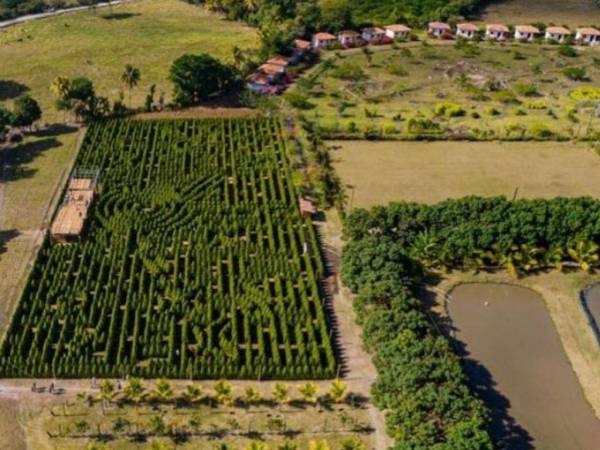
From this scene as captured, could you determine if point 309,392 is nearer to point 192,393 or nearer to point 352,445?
point 352,445

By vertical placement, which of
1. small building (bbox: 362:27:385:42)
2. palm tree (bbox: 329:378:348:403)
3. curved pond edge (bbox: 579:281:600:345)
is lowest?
curved pond edge (bbox: 579:281:600:345)

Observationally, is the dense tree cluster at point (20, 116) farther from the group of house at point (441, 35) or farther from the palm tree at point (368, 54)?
the palm tree at point (368, 54)

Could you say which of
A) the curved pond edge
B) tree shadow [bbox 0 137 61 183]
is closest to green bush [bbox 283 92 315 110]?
tree shadow [bbox 0 137 61 183]

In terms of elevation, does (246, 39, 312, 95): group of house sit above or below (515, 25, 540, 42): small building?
above

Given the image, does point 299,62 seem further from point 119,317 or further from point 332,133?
point 119,317

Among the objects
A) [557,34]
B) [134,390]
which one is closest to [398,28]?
[557,34]

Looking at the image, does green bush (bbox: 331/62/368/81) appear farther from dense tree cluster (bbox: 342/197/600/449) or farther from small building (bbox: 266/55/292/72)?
dense tree cluster (bbox: 342/197/600/449)
